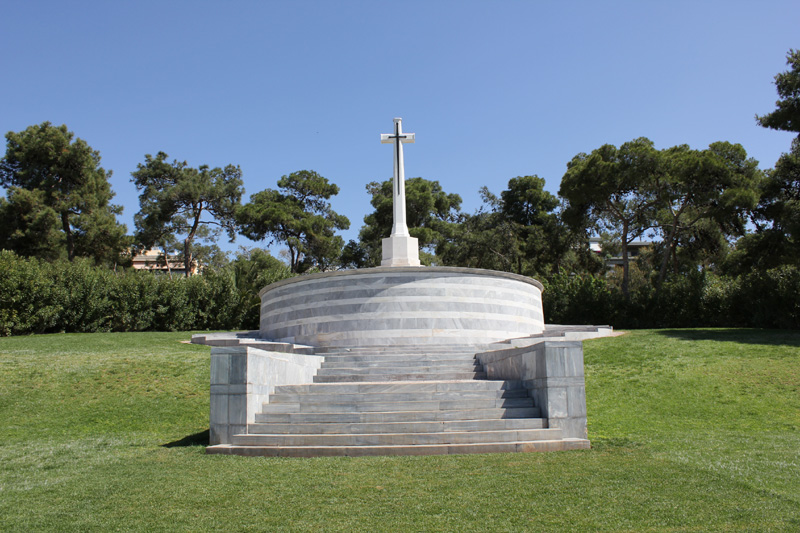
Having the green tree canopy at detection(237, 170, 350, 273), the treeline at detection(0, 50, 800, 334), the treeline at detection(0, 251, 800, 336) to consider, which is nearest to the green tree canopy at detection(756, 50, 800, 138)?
the treeline at detection(0, 50, 800, 334)

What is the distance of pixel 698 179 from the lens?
30.4 meters

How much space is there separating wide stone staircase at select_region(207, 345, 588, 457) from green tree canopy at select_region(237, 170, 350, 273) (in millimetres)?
34040

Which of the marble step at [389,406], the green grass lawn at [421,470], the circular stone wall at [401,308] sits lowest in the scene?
the green grass lawn at [421,470]

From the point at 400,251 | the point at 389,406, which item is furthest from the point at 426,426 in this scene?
the point at 400,251

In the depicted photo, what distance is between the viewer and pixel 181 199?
147 ft

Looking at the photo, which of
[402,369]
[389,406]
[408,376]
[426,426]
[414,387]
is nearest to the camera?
[426,426]

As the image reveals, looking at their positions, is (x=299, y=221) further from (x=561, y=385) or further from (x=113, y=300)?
(x=561, y=385)

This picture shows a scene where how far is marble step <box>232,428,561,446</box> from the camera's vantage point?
30.2 feet

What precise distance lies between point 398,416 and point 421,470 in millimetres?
2430

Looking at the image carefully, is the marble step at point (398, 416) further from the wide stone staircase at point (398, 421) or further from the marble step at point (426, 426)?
the marble step at point (426, 426)

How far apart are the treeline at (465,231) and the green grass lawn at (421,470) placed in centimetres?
1384

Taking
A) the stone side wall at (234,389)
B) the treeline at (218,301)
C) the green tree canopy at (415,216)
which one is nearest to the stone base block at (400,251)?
the stone side wall at (234,389)

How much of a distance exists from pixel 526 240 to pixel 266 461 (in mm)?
37406

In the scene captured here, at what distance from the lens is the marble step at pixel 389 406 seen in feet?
34.3
